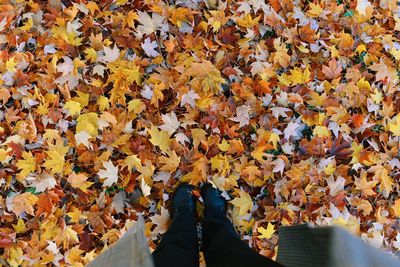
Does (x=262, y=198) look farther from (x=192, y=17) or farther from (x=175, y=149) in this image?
(x=192, y=17)

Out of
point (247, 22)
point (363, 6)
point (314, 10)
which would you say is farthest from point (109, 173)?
point (363, 6)

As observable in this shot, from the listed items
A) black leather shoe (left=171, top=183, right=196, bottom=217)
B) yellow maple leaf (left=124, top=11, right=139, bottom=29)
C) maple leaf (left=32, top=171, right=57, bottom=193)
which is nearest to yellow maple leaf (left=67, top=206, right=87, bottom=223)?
maple leaf (left=32, top=171, right=57, bottom=193)

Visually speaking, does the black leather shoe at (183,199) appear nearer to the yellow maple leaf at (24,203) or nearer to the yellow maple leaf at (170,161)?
the yellow maple leaf at (170,161)

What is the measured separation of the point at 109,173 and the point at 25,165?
35cm

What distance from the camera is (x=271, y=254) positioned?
66.8 inches

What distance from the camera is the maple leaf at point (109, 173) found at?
1.70m

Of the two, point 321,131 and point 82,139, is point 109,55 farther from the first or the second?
point 321,131

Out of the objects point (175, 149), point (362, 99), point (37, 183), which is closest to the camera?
point (37, 183)

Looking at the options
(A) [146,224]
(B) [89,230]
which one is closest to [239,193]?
(A) [146,224]

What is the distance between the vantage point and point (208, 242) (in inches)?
57.7

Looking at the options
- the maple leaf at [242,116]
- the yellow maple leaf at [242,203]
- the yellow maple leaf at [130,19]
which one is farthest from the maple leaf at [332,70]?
the yellow maple leaf at [130,19]

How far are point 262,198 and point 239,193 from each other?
0.11m

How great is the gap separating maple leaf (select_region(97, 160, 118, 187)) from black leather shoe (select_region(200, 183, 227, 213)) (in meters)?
0.39

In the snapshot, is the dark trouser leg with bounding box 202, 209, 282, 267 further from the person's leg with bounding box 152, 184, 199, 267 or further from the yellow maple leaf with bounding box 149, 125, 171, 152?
the yellow maple leaf with bounding box 149, 125, 171, 152
